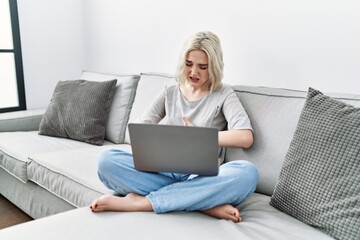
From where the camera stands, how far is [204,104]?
1610 millimetres

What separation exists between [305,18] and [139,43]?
1334 mm

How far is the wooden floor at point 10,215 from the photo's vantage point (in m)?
2.00

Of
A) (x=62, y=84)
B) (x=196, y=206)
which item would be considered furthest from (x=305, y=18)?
(x=62, y=84)

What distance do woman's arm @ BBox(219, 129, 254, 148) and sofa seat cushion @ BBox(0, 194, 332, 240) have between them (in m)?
0.32

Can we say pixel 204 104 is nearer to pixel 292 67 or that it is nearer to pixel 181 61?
pixel 181 61

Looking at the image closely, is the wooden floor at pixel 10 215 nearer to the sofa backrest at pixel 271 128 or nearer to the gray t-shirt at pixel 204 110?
the gray t-shirt at pixel 204 110

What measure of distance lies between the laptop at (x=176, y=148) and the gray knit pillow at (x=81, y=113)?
1.04 m

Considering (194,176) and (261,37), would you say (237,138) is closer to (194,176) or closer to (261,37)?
(194,176)

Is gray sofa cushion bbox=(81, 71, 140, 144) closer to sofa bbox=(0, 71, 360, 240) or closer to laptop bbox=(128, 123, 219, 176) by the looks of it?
sofa bbox=(0, 71, 360, 240)

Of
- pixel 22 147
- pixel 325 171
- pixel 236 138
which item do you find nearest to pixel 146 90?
pixel 22 147

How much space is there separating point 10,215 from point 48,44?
1.56m

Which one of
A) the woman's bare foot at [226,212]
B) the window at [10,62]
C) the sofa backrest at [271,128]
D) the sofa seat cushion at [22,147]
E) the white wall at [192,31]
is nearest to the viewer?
the woman's bare foot at [226,212]

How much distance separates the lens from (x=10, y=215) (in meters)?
2.09

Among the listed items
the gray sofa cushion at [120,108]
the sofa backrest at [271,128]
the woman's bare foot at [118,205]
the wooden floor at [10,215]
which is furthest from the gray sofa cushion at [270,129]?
the wooden floor at [10,215]
